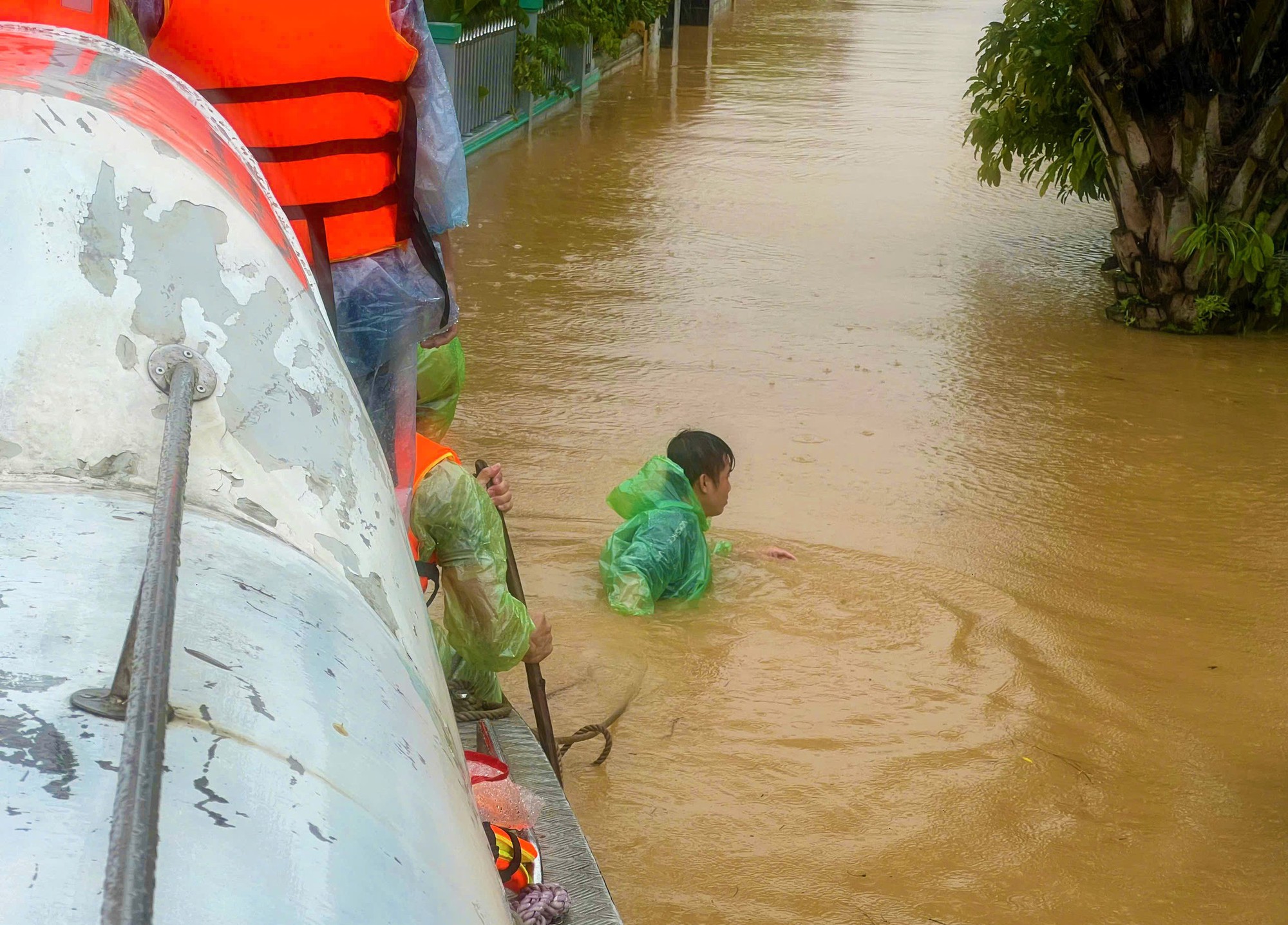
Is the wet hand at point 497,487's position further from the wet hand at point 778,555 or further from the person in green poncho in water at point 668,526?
the wet hand at point 778,555

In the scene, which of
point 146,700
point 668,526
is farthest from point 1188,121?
point 146,700

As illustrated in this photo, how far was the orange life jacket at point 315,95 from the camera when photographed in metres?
2.69

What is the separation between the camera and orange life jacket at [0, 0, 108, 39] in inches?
73.1

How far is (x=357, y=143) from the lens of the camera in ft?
9.39

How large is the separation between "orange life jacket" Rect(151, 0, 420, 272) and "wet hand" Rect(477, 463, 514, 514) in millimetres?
742

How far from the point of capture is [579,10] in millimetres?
13781

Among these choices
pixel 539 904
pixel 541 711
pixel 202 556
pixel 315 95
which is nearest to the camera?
pixel 202 556

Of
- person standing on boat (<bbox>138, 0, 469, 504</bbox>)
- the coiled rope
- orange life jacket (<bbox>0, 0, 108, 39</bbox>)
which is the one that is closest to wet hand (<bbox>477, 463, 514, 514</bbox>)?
person standing on boat (<bbox>138, 0, 469, 504</bbox>)

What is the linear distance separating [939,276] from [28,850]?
28.4 ft

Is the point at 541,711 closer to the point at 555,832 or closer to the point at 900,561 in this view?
the point at 555,832

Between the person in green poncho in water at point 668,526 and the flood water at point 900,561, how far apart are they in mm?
102

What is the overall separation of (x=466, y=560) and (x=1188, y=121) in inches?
234

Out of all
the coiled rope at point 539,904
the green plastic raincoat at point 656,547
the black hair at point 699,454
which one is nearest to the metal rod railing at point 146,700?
the coiled rope at point 539,904

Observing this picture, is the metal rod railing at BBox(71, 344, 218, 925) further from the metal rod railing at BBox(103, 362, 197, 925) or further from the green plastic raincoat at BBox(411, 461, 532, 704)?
the green plastic raincoat at BBox(411, 461, 532, 704)
